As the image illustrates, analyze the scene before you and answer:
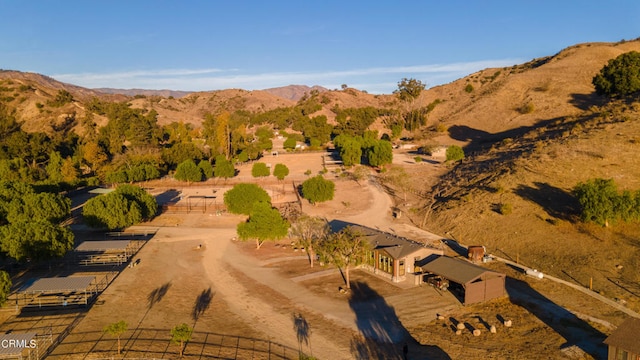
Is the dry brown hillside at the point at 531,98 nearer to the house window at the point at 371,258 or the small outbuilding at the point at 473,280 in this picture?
the house window at the point at 371,258

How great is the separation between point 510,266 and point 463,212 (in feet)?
46.6

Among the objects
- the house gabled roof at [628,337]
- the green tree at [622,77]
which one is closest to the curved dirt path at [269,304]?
the house gabled roof at [628,337]

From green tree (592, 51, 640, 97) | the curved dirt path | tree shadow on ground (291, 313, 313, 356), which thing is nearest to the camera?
tree shadow on ground (291, 313, 313, 356)

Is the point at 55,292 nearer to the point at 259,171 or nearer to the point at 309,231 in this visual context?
the point at 309,231

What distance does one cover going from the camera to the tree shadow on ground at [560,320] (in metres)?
23.7

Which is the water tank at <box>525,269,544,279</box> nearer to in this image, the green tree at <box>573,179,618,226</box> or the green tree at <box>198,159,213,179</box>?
the green tree at <box>573,179,618,226</box>

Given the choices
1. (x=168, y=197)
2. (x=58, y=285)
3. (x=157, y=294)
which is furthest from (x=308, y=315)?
(x=168, y=197)

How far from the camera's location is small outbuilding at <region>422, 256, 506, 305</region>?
97.2 ft

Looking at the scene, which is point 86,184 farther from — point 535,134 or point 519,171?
point 535,134

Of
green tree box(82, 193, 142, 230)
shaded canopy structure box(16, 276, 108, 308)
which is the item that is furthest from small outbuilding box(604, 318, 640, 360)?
green tree box(82, 193, 142, 230)

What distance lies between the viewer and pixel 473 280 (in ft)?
97.2

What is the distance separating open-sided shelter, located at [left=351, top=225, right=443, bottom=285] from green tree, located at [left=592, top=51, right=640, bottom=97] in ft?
208

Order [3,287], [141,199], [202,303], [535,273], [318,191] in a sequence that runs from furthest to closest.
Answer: [318,191]
[141,199]
[535,273]
[202,303]
[3,287]

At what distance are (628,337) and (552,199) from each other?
29.5m
